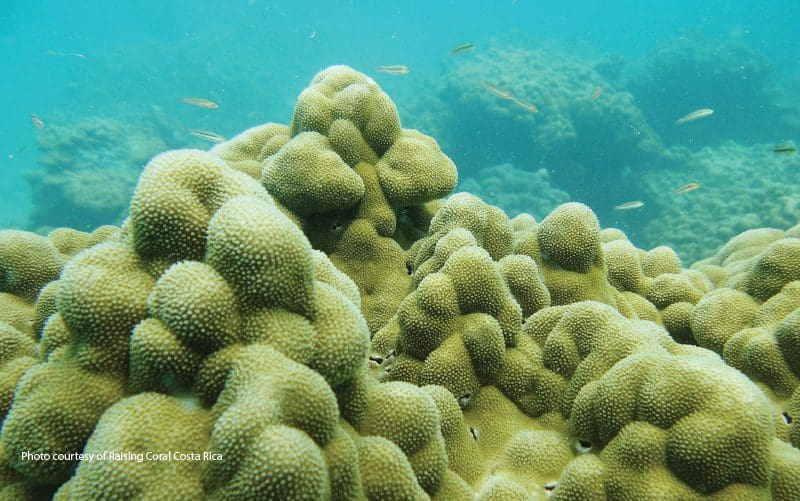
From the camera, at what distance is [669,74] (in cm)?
2872

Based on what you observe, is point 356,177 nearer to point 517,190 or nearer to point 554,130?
point 517,190

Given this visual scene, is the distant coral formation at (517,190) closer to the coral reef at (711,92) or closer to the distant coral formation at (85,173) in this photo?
the coral reef at (711,92)

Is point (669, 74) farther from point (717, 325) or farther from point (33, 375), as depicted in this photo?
point (33, 375)

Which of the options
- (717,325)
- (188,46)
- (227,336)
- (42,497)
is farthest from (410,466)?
(188,46)

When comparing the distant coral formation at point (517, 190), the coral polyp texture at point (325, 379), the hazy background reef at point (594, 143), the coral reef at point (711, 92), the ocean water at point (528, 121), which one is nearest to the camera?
the coral polyp texture at point (325, 379)

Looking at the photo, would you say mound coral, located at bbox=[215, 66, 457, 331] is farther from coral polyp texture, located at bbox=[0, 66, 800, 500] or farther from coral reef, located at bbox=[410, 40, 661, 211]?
coral reef, located at bbox=[410, 40, 661, 211]

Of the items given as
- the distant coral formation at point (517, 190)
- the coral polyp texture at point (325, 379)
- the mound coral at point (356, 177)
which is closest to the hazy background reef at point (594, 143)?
the distant coral formation at point (517, 190)

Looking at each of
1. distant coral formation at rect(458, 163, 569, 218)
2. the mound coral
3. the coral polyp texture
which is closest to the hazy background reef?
distant coral formation at rect(458, 163, 569, 218)

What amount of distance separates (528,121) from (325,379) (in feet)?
74.6

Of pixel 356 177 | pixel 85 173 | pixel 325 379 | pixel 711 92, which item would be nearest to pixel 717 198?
pixel 711 92

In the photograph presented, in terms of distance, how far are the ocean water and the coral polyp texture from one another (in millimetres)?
15720

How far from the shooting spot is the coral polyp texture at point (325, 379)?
59.7 inches

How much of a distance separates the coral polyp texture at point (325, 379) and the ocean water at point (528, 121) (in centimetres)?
1572

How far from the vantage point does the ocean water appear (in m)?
19.4
